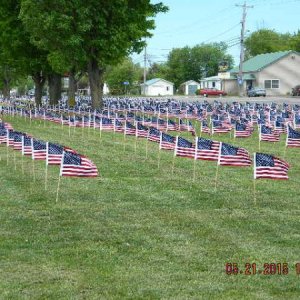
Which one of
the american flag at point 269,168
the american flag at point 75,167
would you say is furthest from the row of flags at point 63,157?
the american flag at point 269,168

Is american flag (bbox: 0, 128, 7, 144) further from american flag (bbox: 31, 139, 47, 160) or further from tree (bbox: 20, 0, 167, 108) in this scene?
tree (bbox: 20, 0, 167, 108)

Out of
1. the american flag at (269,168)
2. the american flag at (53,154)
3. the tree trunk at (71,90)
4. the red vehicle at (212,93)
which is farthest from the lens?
the red vehicle at (212,93)

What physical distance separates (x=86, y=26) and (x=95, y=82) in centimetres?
589

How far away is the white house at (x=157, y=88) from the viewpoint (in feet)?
429

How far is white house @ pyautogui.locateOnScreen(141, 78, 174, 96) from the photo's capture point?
429ft

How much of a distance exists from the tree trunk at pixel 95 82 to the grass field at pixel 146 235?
27.5 metres

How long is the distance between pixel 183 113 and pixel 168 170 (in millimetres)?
22181

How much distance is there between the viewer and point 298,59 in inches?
3684

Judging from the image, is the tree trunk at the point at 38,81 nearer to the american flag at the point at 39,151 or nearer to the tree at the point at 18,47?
the tree at the point at 18,47

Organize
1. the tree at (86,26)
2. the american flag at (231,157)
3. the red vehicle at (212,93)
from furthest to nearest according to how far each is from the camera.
A: the red vehicle at (212,93) → the tree at (86,26) → the american flag at (231,157)

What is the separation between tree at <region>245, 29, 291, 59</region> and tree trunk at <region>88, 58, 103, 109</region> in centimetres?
9872

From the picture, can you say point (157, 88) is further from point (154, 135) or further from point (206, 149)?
point (206, 149)

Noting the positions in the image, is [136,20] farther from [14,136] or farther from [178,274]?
[178,274]
